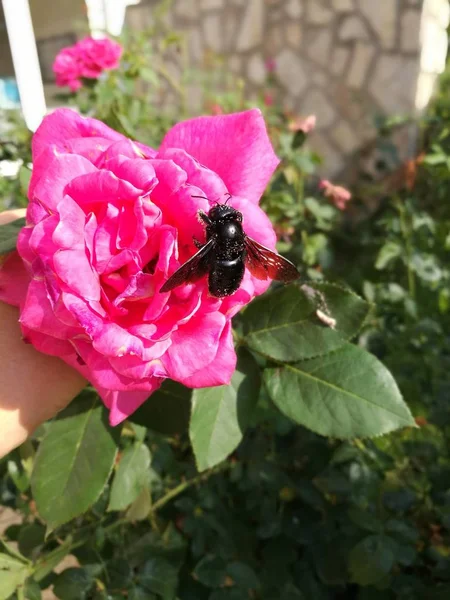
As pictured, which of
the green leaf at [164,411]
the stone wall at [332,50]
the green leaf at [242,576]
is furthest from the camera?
the stone wall at [332,50]

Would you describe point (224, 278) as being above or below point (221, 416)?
above

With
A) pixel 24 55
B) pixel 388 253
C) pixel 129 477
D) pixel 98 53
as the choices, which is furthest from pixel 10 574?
pixel 24 55

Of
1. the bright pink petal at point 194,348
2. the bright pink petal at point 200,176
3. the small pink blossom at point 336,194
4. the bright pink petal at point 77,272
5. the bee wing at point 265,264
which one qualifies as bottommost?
the small pink blossom at point 336,194

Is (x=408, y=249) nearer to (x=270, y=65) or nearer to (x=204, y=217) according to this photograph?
(x=204, y=217)

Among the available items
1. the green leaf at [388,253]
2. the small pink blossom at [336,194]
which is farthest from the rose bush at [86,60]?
the green leaf at [388,253]

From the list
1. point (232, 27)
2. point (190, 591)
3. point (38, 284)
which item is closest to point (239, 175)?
point (38, 284)

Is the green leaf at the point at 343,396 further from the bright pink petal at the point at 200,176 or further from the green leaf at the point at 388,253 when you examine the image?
the green leaf at the point at 388,253

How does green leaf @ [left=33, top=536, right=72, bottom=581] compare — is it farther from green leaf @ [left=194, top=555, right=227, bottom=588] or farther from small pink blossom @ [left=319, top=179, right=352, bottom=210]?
small pink blossom @ [left=319, top=179, right=352, bottom=210]
